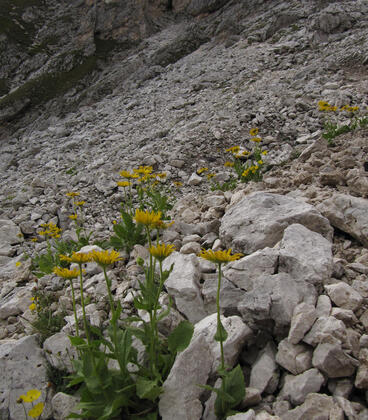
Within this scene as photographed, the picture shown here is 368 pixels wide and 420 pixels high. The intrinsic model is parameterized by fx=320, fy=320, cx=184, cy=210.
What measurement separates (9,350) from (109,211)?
4.93 m

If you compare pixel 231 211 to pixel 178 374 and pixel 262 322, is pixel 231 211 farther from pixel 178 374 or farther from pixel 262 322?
pixel 178 374

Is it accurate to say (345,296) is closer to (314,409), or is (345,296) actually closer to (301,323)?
(301,323)

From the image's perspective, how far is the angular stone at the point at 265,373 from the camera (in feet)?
7.14

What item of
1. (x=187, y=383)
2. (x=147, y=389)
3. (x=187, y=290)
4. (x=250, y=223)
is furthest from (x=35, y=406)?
(x=250, y=223)

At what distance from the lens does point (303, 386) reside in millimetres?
1993

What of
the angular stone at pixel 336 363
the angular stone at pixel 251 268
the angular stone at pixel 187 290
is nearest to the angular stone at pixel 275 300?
the angular stone at pixel 251 268

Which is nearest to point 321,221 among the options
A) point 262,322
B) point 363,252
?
point 363,252

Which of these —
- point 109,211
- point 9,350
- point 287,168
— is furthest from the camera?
point 109,211

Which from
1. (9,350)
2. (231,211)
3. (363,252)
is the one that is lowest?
(363,252)

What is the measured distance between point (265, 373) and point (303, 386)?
0.30 m

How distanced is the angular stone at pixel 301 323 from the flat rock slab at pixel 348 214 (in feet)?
4.64

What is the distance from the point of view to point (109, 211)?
7.61 m

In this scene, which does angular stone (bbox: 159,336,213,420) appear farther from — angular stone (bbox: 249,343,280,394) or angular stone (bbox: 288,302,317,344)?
angular stone (bbox: 288,302,317,344)

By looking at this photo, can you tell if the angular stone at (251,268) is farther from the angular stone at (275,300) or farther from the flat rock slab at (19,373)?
the flat rock slab at (19,373)
